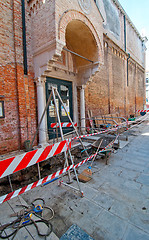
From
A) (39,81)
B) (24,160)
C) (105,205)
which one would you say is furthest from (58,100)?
(105,205)

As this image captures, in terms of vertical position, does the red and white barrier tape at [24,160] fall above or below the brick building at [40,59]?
below

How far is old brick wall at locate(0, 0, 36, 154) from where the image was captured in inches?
173

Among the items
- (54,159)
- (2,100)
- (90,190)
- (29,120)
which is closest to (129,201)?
(90,190)

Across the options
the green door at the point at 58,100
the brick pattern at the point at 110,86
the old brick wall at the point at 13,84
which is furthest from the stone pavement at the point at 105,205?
the brick pattern at the point at 110,86

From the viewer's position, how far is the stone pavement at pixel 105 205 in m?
1.88

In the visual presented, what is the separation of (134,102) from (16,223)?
65.5 ft

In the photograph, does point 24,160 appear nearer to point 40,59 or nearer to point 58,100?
point 40,59

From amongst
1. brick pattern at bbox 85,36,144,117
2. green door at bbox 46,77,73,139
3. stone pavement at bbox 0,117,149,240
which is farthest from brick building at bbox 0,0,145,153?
stone pavement at bbox 0,117,149,240

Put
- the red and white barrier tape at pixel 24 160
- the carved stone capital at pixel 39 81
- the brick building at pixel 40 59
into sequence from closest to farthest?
the red and white barrier tape at pixel 24 160
the brick building at pixel 40 59
the carved stone capital at pixel 39 81

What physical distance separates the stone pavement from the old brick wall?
8.10 ft

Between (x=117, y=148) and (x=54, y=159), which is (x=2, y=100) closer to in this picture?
(x=54, y=159)

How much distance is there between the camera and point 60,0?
13.8ft

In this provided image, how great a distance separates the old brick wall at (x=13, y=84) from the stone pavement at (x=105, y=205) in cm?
247

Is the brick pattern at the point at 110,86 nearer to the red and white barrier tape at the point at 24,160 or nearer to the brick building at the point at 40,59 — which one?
the brick building at the point at 40,59
